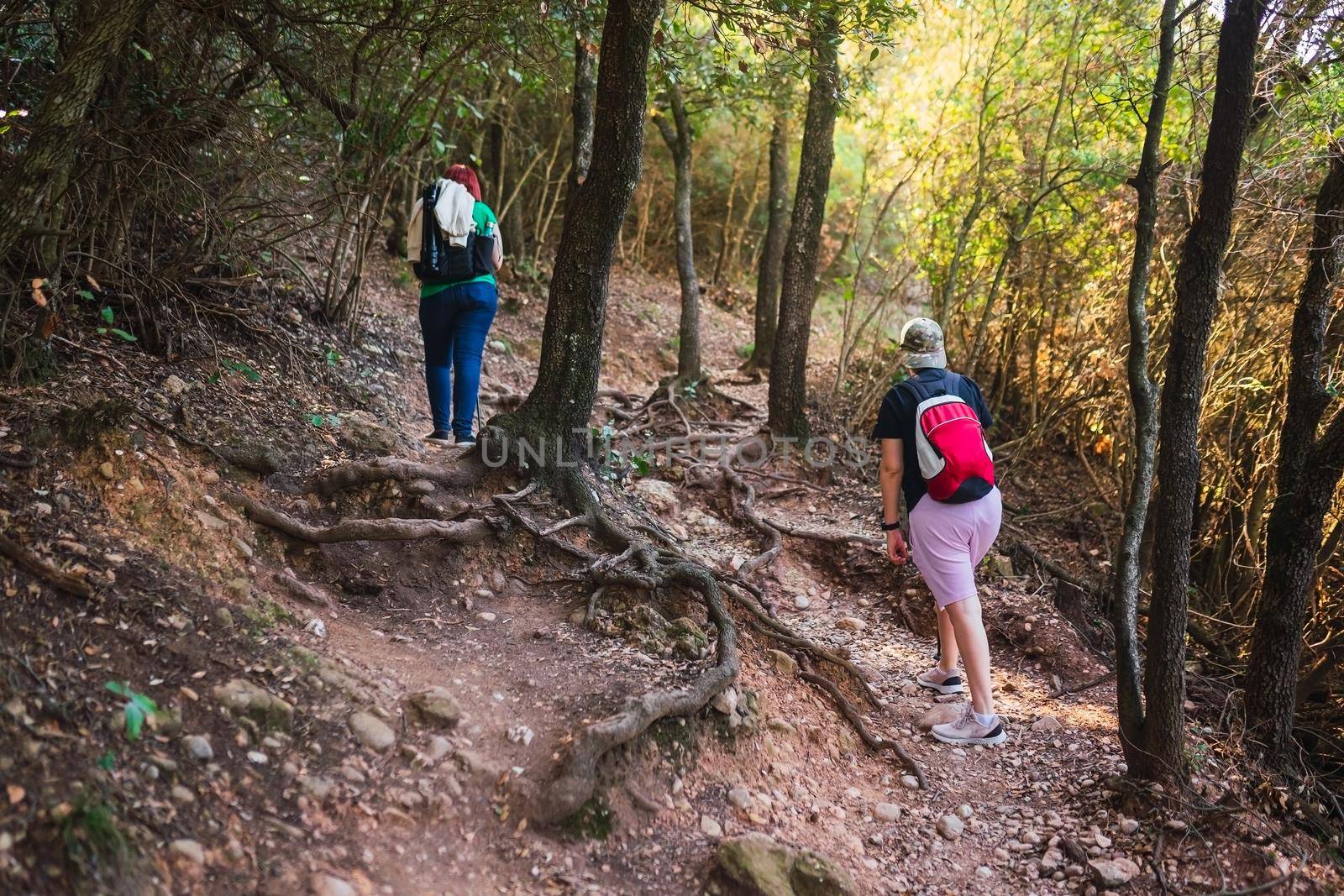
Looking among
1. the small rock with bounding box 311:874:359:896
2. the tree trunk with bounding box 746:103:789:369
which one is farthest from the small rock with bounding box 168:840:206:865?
the tree trunk with bounding box 746:103:789:369

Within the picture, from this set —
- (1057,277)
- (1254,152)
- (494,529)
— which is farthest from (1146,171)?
(1057,277)

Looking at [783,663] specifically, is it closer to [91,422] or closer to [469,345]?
[469,345]

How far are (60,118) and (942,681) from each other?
4.83 meters

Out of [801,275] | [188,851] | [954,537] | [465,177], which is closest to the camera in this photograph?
[188,851]

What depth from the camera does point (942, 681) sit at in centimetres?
470

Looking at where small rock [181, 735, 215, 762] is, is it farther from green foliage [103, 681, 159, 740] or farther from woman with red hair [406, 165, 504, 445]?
woman with red hair [406, 165, 504, 445]

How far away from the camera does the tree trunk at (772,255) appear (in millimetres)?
11992

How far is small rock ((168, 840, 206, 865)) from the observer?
2.22 metres

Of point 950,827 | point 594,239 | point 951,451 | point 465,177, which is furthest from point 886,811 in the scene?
point 465,177

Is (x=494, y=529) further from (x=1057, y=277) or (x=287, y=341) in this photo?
(x=1057, y=277)

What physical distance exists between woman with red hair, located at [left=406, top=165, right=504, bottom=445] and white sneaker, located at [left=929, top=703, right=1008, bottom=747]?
3.58m

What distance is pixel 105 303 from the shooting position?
4656 millimetres

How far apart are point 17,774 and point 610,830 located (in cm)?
171

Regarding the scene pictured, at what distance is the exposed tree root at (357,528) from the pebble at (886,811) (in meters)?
2.24
